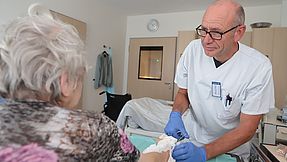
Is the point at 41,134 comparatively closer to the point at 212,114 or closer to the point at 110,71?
the point at 212,114

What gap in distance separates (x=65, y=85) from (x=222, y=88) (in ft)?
3.06

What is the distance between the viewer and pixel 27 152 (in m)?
0.47

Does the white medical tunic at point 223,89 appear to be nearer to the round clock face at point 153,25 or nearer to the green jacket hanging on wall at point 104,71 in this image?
the green jacket hanging on wall at point 104,71

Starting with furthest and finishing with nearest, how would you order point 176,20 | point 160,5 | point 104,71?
point 176,20 → point 104,71 → point 160,5

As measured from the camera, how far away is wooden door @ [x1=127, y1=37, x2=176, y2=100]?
4875mm

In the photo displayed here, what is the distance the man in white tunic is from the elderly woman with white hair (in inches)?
21.5

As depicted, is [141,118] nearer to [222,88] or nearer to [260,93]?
[222,88]

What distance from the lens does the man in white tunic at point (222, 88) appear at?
1156 millimetres

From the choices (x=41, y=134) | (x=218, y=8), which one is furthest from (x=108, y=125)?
(x=218, y=8)

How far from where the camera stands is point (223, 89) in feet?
4.23

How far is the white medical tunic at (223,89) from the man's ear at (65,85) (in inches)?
36.0

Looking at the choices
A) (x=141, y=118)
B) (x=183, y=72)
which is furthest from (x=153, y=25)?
(x=183, y=72)

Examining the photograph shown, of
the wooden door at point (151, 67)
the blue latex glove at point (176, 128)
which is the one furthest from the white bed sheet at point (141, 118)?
the wooden door at point (151, 67)

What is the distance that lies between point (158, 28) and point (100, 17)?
3.97 ft
